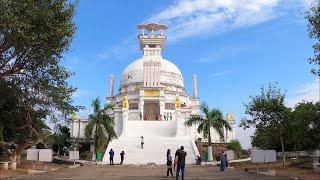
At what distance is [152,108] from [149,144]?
2163 centimetres

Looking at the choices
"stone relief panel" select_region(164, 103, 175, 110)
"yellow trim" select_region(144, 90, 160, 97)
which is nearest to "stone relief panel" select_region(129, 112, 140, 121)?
"yellow trim" select_region(144, 90, 160, 97)

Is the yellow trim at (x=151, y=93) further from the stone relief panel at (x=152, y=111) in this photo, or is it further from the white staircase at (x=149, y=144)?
the white staircase at (x=149, y=144)

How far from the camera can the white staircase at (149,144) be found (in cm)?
3650

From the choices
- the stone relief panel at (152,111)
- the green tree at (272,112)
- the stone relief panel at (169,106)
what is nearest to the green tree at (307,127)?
the green tree at (272,112)

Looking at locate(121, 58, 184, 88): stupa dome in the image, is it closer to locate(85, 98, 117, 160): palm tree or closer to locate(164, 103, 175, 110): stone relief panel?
locate(164, 103, 175, 110): stone relief panel

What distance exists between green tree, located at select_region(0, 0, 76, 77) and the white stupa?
16507 mm

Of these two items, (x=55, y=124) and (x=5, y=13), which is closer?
(x=5, y=13)

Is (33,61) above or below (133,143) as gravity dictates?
above

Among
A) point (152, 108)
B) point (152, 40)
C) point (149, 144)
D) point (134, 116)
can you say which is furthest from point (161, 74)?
point (149, 144)

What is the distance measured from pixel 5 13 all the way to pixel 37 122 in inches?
479

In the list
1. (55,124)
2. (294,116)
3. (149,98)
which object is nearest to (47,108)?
(55,124)

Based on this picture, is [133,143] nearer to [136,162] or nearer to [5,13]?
[136,162]

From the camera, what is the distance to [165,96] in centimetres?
6650

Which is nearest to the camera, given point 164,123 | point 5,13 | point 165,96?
point 5,13
